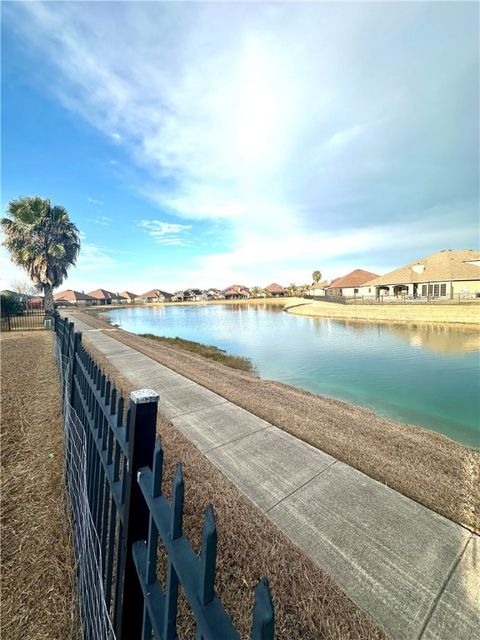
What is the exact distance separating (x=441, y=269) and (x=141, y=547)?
4952 cm

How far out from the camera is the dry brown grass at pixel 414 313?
25391mm

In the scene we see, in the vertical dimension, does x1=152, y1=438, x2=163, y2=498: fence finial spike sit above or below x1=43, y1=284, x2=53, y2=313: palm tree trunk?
below

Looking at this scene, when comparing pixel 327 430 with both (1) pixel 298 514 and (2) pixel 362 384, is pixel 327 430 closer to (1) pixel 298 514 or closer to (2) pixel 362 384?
(1) pixel 298 514

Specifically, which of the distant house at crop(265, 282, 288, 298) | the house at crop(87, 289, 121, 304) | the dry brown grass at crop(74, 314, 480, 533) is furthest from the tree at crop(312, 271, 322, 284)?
the dry brown grass at crop(74, 314, 480, 533)

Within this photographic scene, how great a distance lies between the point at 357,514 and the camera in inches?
121

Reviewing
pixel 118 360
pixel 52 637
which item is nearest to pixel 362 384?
pixel 118 360

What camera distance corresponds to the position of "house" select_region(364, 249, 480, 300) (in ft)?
122

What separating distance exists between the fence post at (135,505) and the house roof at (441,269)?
46.6 metres

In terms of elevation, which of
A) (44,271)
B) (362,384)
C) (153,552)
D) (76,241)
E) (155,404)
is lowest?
(362,384)

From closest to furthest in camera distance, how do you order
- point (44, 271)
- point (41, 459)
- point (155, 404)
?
point (155, 404), point (41, 459), point (44, 271)

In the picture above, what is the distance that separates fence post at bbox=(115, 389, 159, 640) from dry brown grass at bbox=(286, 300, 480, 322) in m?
28.3

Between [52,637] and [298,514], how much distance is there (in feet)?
7.17

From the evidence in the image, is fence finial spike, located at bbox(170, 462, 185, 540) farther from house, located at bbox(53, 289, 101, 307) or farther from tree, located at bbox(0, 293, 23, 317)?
house, located at bbox(53, 289, 101, 307)

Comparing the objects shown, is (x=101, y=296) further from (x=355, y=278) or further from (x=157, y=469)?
(x=157, y=469)
